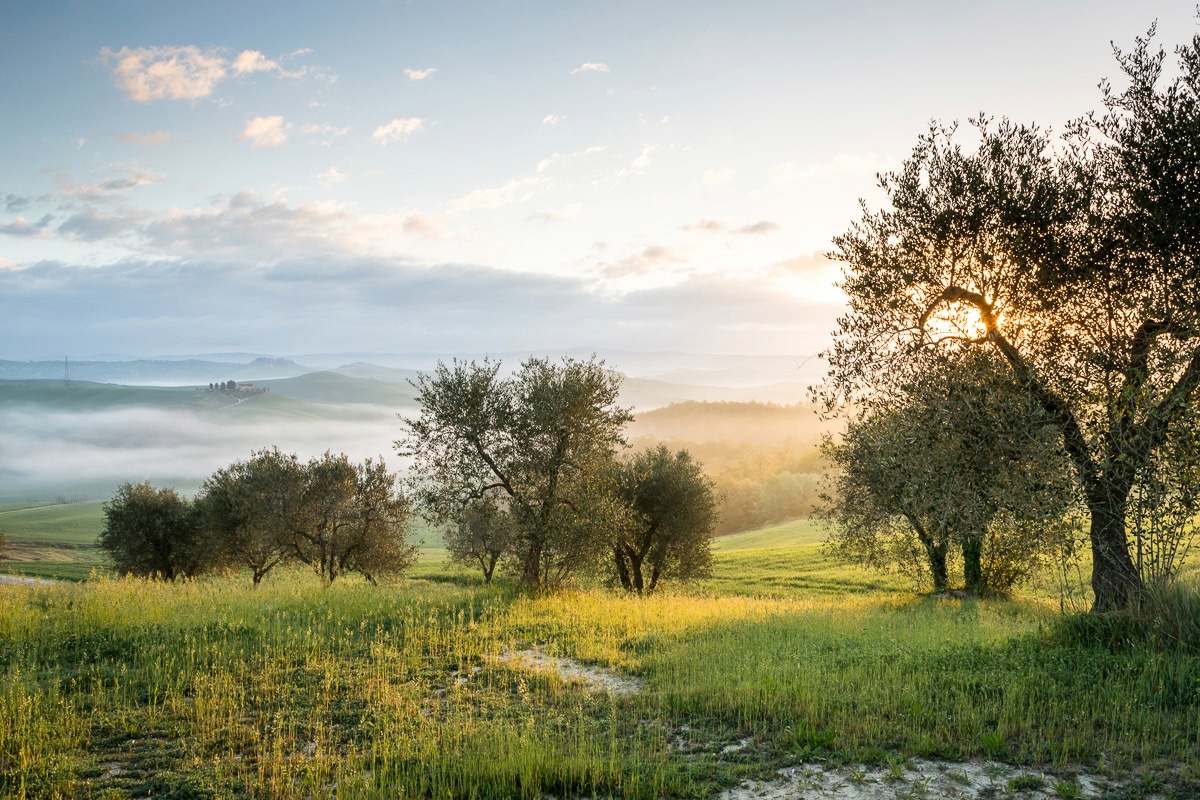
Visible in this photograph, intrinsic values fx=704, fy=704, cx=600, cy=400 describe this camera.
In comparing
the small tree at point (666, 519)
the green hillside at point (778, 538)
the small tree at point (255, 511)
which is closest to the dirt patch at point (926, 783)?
the small tree at point (666, 519)

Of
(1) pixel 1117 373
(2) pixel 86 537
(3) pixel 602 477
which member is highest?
(1) pixel 1117 373

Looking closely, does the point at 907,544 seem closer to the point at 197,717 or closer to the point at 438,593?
the point at 438,593

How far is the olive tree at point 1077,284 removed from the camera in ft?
40.8

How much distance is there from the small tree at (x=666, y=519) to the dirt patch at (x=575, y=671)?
21100 mm

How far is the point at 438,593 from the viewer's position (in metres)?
22.2

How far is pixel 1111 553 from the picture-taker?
1358cm

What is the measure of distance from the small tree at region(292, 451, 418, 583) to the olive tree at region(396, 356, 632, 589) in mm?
15379

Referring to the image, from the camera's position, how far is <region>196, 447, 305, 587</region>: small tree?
123 feet

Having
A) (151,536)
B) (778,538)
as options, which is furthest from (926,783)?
(778,538)

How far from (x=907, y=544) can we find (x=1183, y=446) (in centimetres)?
2110

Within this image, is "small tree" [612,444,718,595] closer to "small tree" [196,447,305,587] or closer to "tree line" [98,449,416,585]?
"tree line" [98,449,416,585]

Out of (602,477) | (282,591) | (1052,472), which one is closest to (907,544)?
(602,477)

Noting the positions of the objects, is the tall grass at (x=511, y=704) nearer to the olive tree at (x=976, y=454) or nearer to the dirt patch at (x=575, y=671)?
the dirt patch at (x=575, y=671)

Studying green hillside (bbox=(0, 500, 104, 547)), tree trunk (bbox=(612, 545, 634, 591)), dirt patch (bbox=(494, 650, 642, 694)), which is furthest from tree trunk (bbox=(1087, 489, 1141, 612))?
green hillside (bbox=(0, 500, 104, 547))
